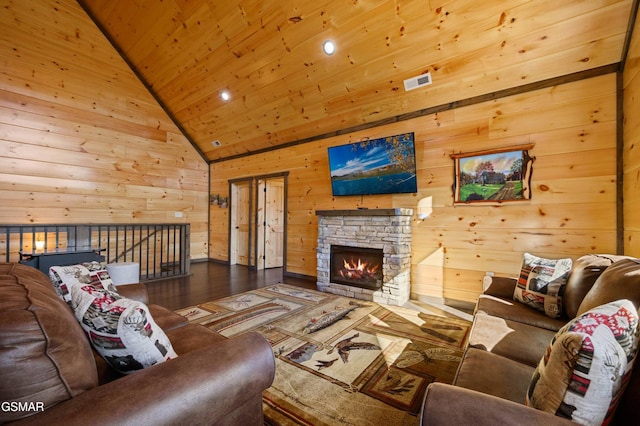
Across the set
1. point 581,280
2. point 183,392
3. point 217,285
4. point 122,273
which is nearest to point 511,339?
point 581,280

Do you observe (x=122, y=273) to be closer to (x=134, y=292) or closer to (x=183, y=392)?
(x=134, y=292)

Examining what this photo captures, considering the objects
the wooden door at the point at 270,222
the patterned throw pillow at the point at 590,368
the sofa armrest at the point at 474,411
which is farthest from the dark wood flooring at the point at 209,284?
the patterned throw pillow at the point at 590,368

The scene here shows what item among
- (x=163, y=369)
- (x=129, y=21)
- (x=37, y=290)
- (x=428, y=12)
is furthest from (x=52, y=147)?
(x=428, y=12)

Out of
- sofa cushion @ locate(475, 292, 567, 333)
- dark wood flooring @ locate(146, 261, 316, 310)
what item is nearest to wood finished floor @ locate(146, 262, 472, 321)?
dark wood flooring @ locate(146, 261, 316, 310)

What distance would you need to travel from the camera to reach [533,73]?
2975 millimetres

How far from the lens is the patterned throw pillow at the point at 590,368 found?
0.79 metres

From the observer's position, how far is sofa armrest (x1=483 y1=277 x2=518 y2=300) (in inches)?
100

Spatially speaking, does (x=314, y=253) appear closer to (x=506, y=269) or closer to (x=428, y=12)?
(x=506, y=269)

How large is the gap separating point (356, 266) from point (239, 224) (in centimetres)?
366

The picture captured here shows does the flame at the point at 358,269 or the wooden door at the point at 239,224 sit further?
the wooden door at the point at 239,224

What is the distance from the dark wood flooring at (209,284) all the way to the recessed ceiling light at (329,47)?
11.6 feet

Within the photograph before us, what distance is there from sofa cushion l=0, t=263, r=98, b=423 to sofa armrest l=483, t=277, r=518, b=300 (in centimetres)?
300

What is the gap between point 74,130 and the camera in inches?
199

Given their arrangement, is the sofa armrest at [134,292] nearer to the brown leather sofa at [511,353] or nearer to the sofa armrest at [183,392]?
the sofa armrest at [183,392]
